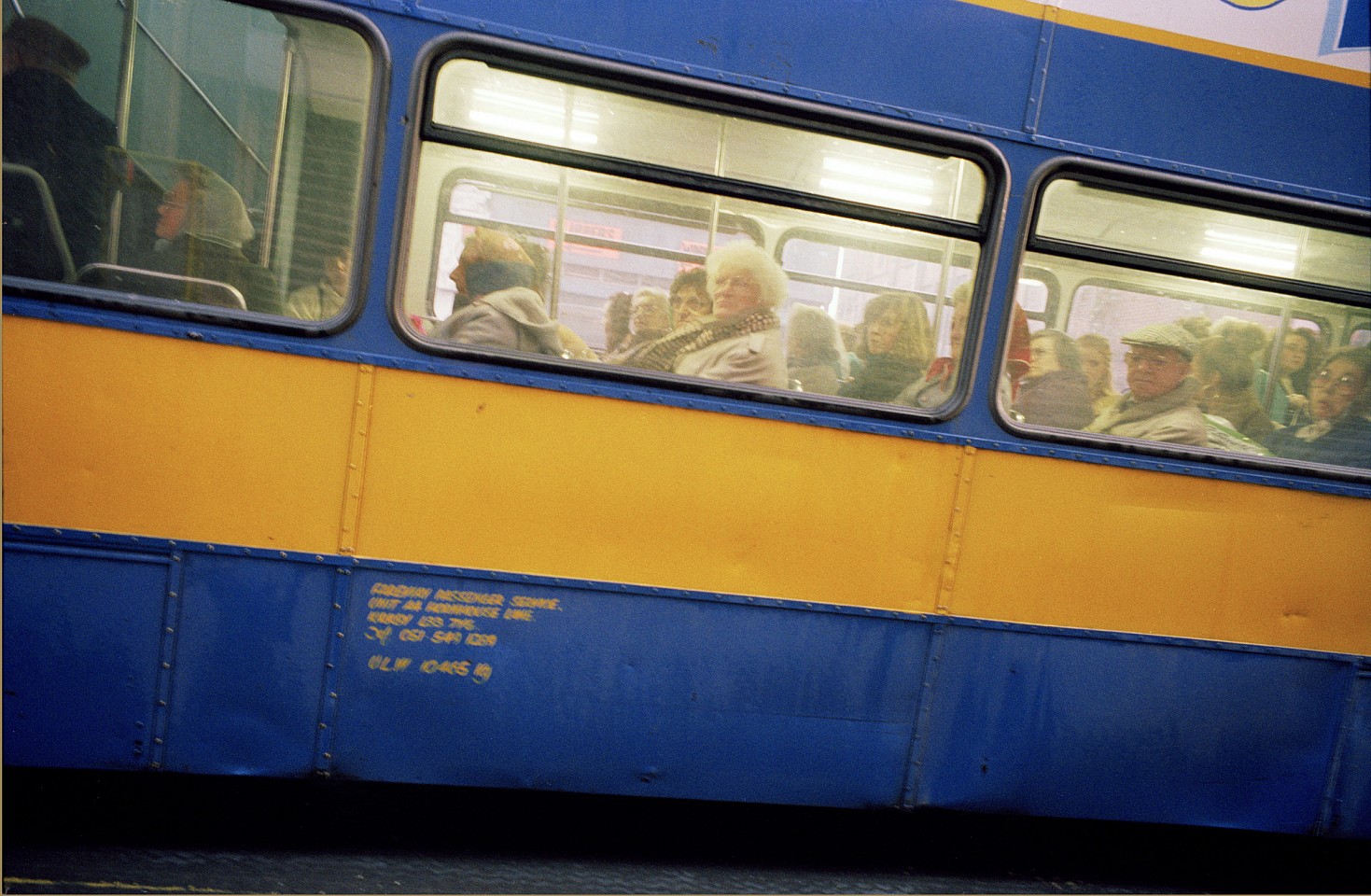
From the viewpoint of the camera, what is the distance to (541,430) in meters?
3.04

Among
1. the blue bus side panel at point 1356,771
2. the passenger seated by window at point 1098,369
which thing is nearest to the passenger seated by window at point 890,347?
the passenger seated by window at point 1098,369

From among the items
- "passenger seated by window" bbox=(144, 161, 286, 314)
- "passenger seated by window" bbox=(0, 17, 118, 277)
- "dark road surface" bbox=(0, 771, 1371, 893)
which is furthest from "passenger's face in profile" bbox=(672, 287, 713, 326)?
"dark road surface" bbox=(0, 771, 1371, 893)

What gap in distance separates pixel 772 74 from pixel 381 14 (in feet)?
3.93

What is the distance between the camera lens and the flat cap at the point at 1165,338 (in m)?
3.43

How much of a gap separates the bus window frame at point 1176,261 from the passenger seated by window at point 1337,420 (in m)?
0.07

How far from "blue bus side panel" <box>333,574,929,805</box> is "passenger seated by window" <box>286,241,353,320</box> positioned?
84 cm

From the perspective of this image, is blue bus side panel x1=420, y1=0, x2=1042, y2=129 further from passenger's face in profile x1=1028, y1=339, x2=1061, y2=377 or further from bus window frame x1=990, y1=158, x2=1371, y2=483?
passenger's face in profile x1=1028, y1=339, x2=1061, y2=377

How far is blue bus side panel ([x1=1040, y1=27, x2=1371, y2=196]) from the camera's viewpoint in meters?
3.22

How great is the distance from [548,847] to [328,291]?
2103 millimetres

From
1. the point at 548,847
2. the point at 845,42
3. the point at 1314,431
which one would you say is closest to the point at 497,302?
the point at 845,42

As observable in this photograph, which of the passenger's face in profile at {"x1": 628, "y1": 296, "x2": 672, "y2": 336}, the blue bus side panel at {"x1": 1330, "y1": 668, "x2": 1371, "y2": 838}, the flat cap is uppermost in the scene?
the flat cap

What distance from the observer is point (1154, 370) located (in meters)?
3.45

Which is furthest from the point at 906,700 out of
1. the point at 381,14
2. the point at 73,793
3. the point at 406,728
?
the point at 73,793

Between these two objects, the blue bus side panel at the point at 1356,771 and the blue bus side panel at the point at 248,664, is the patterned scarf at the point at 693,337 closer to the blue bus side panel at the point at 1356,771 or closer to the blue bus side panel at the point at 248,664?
the blue bus side panel at the point at 248,664
